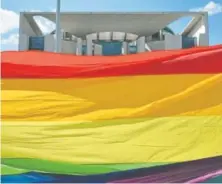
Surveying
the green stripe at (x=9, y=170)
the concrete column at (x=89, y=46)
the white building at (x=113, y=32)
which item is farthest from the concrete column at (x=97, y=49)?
the green stripe at (x=9, y=170)

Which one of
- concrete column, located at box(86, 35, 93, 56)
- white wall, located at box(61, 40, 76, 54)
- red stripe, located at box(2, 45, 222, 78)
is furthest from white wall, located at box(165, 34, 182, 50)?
red stripe, located at box(2, 45, 222, 78)

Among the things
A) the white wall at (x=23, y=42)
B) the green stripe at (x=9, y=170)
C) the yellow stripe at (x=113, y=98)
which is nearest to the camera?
the green stripe at (x=9, y=170)

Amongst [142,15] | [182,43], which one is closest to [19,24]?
[142,15]

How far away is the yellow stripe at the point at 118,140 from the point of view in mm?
3418

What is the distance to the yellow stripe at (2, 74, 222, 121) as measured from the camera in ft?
11.8

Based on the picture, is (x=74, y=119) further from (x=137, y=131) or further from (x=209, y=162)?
(x=209, y=162)

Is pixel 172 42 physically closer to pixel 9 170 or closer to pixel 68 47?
pixel 68 47

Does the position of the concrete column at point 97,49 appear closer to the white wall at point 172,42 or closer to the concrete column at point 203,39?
the white wall at point 172,42

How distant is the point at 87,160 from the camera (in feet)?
11.2

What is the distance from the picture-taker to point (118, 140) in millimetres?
3479

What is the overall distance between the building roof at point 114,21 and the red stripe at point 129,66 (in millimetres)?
24920

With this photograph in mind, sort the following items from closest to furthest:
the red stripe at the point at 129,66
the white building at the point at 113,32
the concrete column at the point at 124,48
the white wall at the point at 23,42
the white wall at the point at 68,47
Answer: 1. the red stripe at the point at 129,66
2. the white wall at the point at 23,42
3. the white building at the point at 113,32
4. the white wall at the point at 68,47
5. the concrete column at the point at 124,48

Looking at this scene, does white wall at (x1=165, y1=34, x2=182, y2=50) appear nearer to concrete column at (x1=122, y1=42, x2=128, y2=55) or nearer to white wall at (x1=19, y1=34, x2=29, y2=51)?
concrete column at (x1=122, y1=42, x2=128, y2=55)

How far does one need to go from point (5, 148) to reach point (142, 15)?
2749cm
